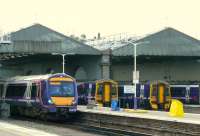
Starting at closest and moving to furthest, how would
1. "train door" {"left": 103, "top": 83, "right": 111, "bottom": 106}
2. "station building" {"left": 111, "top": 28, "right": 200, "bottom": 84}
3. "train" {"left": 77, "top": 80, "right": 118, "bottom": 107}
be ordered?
"train" {"left": 77, "top": 80, "right": 118, "bottom": 107} < "train door" {"left": 103, "top": 83, "right": 111, "bottom": 106} < "station building" {"left": 111, "top": 28, "right": 200, "bottom": 84}

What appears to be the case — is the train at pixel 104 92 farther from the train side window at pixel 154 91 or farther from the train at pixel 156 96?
the train side window at pixel 154 91

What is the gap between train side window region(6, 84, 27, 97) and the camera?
4055 centimetres

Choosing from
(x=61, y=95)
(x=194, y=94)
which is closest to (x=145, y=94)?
(x=194, y=94)

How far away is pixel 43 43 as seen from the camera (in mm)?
76688

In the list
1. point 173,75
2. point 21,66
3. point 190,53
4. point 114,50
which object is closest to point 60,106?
point 114,50

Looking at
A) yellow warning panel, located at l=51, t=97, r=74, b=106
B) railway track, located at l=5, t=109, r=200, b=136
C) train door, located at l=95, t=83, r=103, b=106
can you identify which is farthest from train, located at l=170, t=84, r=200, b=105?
yellow warning panel, located at l=51, t=97, r=74, b=106

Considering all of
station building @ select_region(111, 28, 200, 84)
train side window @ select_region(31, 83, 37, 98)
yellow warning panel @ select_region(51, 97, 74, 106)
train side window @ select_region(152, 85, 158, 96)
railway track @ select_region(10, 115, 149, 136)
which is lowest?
railway track @ select_region(10, 115, 149, 136)

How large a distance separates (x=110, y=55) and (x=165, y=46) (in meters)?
8.32

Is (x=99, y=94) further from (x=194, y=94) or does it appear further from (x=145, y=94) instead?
(x=194, y=94)

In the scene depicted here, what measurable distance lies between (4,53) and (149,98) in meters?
23.2

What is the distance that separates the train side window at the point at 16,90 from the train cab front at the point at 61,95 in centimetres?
387

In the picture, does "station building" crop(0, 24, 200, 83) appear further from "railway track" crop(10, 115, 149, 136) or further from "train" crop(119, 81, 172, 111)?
"railway track" crop(10, 115, 149, 136)

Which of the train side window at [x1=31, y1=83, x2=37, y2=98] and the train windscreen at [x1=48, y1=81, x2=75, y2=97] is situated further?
the train side window at [x1=31, y1=83, x2=37, y2=98]

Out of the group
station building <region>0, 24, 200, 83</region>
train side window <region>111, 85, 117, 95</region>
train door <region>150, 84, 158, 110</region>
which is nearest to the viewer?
train door <region>150, 84, 158, 110</region>
